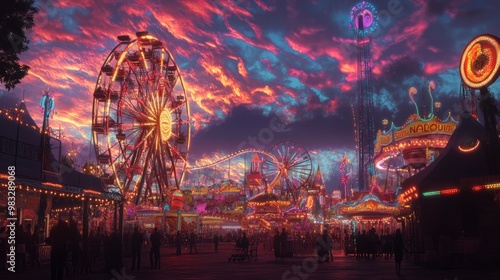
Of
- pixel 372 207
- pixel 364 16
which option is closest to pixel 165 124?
pixel 372 207

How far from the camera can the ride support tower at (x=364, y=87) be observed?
2625 inches

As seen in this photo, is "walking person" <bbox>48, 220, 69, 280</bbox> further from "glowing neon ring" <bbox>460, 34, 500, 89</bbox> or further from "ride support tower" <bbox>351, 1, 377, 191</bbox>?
"ride support tower" <bbox>351, 1, 377, 191</bbox>

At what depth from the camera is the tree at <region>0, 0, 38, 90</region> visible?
14.7m

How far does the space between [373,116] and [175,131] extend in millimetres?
43460

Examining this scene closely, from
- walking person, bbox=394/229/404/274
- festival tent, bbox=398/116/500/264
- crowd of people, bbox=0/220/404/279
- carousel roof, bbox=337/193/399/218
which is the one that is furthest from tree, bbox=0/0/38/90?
carousel roof, bbox=337/193/399/218

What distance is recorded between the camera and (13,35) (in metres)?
14.9

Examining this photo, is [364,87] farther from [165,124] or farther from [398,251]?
[398,251]

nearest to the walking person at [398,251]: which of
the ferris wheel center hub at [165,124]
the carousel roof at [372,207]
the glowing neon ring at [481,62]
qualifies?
the glowing neon ring at [481,62]

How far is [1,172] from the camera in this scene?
1652cm

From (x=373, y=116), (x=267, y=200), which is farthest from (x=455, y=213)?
(x=373, y=116)

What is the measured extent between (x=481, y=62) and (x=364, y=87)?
58666 millimetres

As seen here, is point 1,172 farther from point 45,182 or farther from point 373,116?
point 373,116

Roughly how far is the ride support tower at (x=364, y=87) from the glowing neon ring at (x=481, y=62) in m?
46.4

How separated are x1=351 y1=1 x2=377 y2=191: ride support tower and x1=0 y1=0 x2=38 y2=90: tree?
56.3 m
